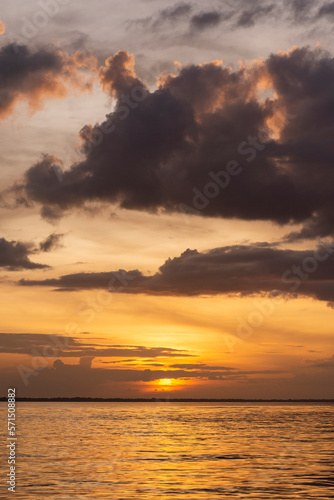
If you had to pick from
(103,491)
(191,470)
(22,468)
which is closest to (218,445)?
(191,470)

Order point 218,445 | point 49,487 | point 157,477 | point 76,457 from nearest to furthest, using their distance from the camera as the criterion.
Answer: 1. point 49,487
2. point 157,477
3. point 76,457
4. point 218,445

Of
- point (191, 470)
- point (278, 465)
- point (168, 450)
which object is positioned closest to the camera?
point (191, 470)

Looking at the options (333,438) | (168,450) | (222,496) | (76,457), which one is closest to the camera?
(222,496)

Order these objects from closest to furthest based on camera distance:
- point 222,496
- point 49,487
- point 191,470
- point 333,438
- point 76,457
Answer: point 222,496, point 49,487, point 191,470, point 76,457, point 333,438

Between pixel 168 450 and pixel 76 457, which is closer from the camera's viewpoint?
pixel 76 457

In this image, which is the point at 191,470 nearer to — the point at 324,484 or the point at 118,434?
the point at 324,484

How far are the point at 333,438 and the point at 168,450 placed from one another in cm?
3398

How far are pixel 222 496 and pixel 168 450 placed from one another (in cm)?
3761

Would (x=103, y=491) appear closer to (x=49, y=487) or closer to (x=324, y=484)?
(x=49, y=487)

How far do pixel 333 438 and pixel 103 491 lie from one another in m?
63.9

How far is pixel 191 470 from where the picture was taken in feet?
216

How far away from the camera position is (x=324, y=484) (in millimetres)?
56438

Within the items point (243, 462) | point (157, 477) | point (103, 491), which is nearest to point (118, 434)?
point (243, 462)

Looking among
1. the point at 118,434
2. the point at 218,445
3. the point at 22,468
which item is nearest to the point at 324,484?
the point at 22,468
